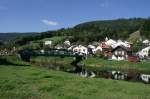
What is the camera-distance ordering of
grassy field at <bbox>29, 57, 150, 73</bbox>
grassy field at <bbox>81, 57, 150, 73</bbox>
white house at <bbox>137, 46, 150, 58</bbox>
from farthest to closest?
1. white house at <bbox>137, 46, 150, 58</bbox>
2. grassy field at <bbox>81, 57, 150, 73</bbox>
3. grassy field at <bbox>29, 57, 150, 73</bbox>

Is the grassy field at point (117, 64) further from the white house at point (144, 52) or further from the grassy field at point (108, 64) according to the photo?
the white house at point (144, 52)

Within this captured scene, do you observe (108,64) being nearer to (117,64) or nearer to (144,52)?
(117,64)

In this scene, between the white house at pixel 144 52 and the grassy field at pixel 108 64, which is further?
the white house at pixel 144 52

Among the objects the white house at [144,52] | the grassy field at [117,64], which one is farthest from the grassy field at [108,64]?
the white house at [144,52]

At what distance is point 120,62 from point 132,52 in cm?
4903


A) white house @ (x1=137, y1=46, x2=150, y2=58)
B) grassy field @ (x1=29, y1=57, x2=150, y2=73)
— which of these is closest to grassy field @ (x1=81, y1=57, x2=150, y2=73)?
grassy field @ (x1=29, y1=57, x2=150, y2=73)

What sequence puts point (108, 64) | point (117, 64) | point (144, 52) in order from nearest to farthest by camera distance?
point (117, 64) → point (108, 64) → point (144, 52)

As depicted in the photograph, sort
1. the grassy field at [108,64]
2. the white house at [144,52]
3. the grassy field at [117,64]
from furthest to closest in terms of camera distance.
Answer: the white house at [144,52]
the grassy field at [117,64]
the grassy field at [108,64]

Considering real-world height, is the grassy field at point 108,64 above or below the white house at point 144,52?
below

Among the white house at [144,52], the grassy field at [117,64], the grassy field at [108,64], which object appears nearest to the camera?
Result: the grassy field at [108,64]

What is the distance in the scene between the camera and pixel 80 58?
5541 inches

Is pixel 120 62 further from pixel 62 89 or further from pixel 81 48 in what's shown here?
pixel 62 89

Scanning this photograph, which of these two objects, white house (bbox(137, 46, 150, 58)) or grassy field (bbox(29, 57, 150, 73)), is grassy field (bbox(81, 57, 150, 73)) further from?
white house (bbox(137, 46, 150, 58))

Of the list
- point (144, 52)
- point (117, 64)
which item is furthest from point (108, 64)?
point (144, 52)
